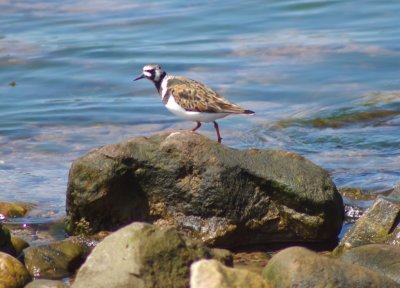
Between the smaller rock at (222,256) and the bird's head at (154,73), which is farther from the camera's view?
the bird's head at (154,73)

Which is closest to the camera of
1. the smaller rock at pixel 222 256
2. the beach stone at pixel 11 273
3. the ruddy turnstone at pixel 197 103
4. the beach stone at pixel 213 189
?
the smaller rock at pixel 222 256

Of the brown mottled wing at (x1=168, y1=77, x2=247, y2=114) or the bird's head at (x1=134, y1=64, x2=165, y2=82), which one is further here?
the bird's head at (x1=134, y1=64, x2=165, y2=82)

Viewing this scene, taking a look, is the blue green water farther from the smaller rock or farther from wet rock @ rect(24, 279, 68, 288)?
the smaller rock

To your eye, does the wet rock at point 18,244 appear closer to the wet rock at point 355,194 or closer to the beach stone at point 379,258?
the beach stone at point 379,258

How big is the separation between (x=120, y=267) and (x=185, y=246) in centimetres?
39

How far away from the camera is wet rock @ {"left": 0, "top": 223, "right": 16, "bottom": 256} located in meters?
6.32

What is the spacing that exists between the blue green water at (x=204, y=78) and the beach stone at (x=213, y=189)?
3.35ft

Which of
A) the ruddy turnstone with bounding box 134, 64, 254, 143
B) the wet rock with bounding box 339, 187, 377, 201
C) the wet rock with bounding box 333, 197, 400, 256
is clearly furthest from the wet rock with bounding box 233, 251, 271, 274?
the ruddy turnstone with bounding box 134, 64, 254, 143

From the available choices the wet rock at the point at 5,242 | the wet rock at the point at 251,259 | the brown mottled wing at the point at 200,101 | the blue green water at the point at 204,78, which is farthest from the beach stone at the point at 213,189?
the brown mottled wing at the point at 200,101

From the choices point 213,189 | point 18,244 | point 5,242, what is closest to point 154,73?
point 213,189

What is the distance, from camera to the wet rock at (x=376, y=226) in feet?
20.6

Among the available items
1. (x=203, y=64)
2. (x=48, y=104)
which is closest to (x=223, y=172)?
(x=48, y=104)

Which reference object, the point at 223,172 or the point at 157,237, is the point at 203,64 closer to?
the point at 223,172

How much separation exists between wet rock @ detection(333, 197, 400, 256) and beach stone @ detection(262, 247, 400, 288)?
42.9 inches
